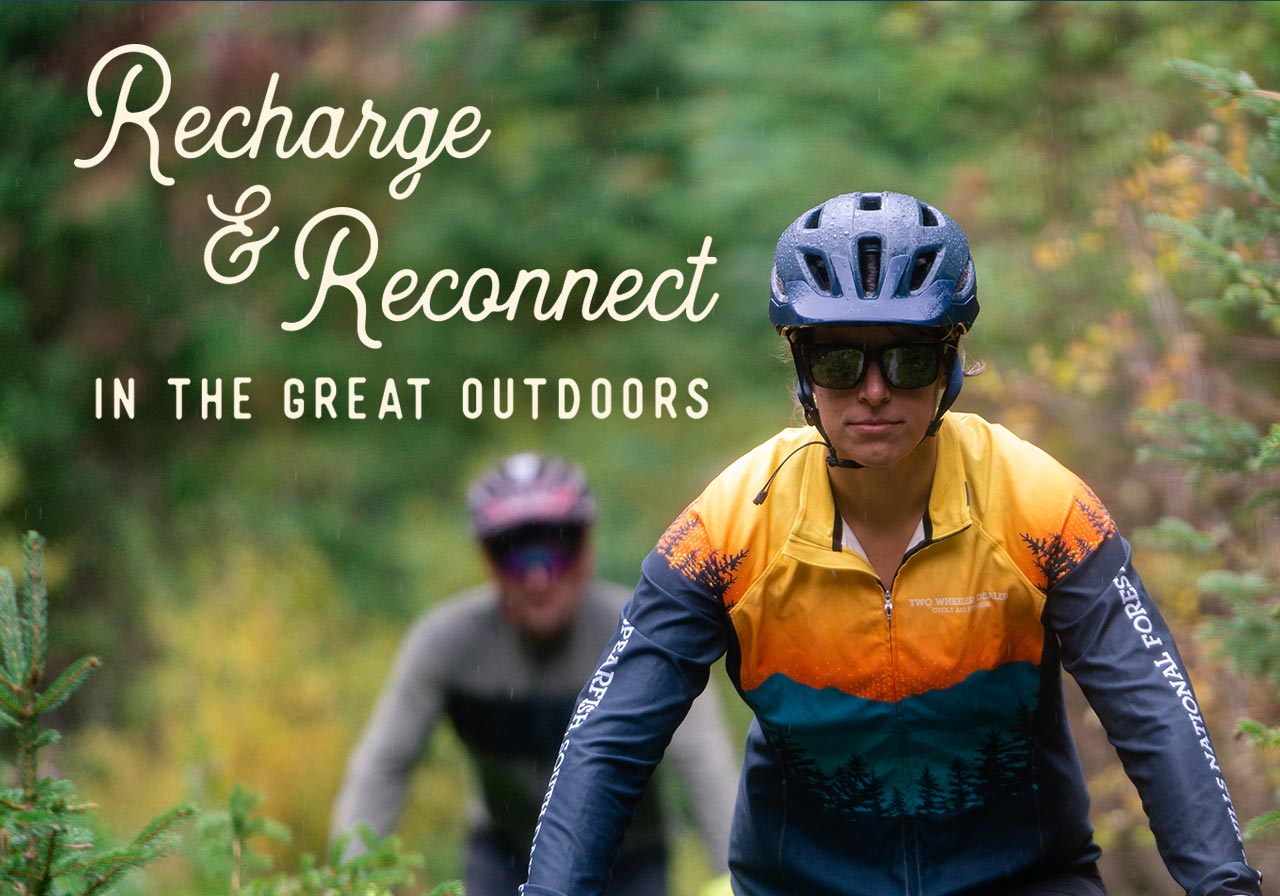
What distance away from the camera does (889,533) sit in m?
3.42

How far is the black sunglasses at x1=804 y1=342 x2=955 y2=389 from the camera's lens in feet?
10.6

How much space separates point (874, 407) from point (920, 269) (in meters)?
0.30

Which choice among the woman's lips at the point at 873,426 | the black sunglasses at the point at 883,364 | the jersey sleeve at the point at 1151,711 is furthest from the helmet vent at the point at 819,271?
the jersey sleeve at the point at 1151,711

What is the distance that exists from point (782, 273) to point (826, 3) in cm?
941

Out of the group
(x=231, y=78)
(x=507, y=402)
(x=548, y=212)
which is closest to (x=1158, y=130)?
(x=548, y=212)

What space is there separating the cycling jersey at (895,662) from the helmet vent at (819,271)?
1.22 ft

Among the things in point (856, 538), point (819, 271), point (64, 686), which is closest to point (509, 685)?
point (856, 538)

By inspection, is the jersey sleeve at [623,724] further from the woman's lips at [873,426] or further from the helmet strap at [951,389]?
the helmet strap at [951,389]

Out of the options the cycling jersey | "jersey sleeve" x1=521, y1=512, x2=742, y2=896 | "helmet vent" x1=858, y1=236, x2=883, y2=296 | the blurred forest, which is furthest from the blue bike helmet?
the blurred forest

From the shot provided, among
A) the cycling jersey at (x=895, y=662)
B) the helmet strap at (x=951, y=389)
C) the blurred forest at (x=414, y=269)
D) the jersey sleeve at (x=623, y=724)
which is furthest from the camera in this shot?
the blurred forest at (x=414, y=269)

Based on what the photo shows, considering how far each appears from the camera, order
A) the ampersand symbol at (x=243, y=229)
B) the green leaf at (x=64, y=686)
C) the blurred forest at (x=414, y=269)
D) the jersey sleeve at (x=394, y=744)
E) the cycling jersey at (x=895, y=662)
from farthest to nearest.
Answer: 1. the ampersand symbol at (x=243, y=229)
2. the blurred forest at (x=414, y=269)
3. the jersey sleeve at (x=394, y=744)
4. the cycling jersey at (x=895, y=662)
5. the green leaf at (x=64, y=686)

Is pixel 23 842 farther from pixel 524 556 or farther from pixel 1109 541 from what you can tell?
pixel 524 556

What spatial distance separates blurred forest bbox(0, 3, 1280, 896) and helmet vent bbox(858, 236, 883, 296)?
18.5 feet

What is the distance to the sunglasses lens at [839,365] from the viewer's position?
323 cm
